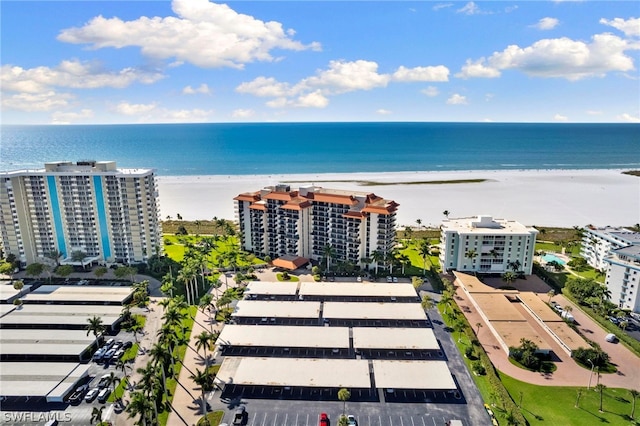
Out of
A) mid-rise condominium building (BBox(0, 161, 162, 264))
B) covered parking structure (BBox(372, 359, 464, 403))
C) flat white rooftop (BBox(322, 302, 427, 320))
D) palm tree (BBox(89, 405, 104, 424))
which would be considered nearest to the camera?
palm tree (BBox(89, 405, 104, 424))

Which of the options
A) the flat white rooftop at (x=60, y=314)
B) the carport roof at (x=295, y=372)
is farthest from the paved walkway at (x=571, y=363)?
the flat white rooftop at (x=60, y=314)

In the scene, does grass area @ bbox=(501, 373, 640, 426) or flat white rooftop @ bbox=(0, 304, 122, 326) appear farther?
flat white rooftop @ bbox=(0, 304, 122, 326)

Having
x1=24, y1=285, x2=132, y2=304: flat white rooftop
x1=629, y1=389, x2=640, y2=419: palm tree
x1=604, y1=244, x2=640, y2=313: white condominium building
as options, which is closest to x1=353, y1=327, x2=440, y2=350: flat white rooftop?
x1=629, y1=389, x2=640, y2=419: palm tree

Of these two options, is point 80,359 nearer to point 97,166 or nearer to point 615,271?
point 97,166

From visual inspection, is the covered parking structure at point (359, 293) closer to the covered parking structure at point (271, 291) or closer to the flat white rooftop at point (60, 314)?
the covered parking structure at point (271, 291)

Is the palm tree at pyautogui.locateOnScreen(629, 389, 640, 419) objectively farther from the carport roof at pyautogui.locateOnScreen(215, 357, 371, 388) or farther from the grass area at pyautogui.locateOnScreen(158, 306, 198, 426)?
the grass area at pyautogui.locateOnScreen(158, 306, 198, 426)

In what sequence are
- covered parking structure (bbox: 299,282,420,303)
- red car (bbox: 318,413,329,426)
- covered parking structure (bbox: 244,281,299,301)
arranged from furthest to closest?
1. covered parking structure (bbox: 244,281,299,301)
2. covered parking structure (bbox: 299,282,420,303)
3. red car (bbox: 318,413,329,426)
